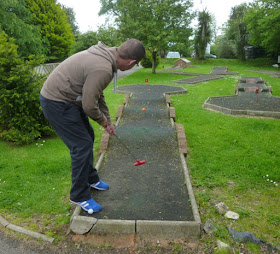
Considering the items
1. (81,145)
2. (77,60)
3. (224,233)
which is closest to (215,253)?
(224,233)

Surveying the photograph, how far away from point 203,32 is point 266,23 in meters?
10.4

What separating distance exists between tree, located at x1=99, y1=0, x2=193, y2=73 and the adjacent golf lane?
13130 mm

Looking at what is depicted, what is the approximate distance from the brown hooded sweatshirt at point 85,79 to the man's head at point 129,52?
0.07 metres

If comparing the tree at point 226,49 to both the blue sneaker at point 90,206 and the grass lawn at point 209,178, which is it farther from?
the blue sneaker at point 90,206

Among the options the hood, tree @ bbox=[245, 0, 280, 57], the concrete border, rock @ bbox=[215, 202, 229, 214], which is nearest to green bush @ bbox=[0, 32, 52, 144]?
the hood

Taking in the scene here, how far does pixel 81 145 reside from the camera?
288 cm

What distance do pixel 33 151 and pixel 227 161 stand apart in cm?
373

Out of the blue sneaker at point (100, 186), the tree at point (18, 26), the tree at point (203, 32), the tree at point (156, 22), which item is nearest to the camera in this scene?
the blue sneaker at point (100, 186)

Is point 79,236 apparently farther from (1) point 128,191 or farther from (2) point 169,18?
(2) point 169,18

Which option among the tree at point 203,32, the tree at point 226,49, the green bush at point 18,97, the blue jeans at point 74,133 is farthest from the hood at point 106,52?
the tree at point 226,49

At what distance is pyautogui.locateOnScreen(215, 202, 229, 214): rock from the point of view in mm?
3187

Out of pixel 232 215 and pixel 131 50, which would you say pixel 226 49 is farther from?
pixel 131 50

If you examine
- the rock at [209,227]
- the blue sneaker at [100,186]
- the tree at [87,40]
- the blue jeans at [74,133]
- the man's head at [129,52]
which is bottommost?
the rock at [209,227]

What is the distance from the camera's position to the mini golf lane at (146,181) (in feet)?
9.86
